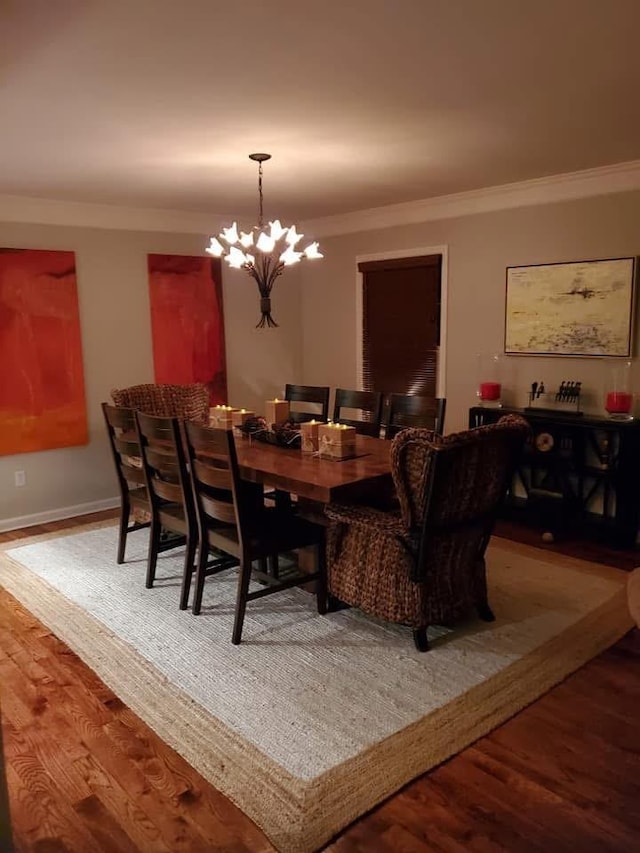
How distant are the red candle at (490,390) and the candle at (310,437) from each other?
5.98ft

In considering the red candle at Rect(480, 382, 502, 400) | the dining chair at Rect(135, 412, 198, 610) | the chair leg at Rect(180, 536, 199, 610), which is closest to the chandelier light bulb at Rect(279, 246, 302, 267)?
the dining chair at Rect(135, 412, 198, 610)

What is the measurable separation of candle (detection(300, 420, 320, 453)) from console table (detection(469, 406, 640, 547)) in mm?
1542

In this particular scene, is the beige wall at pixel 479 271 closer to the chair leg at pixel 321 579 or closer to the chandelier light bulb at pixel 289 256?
the chandelier light bulb at pixel 289 256

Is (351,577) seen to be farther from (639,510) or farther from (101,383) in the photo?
(101,383)

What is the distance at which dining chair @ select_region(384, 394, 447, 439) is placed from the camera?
3.87 metres

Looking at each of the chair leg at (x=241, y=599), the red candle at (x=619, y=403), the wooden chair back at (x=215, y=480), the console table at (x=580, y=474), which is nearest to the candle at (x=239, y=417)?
the wooden chair back at (x=215, y=480)

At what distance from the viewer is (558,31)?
6.85 feet

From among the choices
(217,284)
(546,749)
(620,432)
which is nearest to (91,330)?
(217,284)

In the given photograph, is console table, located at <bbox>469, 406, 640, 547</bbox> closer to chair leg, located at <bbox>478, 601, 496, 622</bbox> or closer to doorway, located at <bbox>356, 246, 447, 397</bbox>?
doorway, located at <bbox>356, 246, 447, 397</bbox>

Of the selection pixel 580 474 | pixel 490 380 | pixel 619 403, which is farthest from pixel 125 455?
pixel 619 403

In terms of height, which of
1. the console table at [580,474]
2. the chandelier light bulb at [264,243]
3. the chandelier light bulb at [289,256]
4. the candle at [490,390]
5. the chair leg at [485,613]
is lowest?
the chair leg at [485,613]

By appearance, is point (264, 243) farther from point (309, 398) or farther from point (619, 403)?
point (619, 403)

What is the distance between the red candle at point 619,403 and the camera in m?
4.10

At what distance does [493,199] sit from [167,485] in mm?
3100
